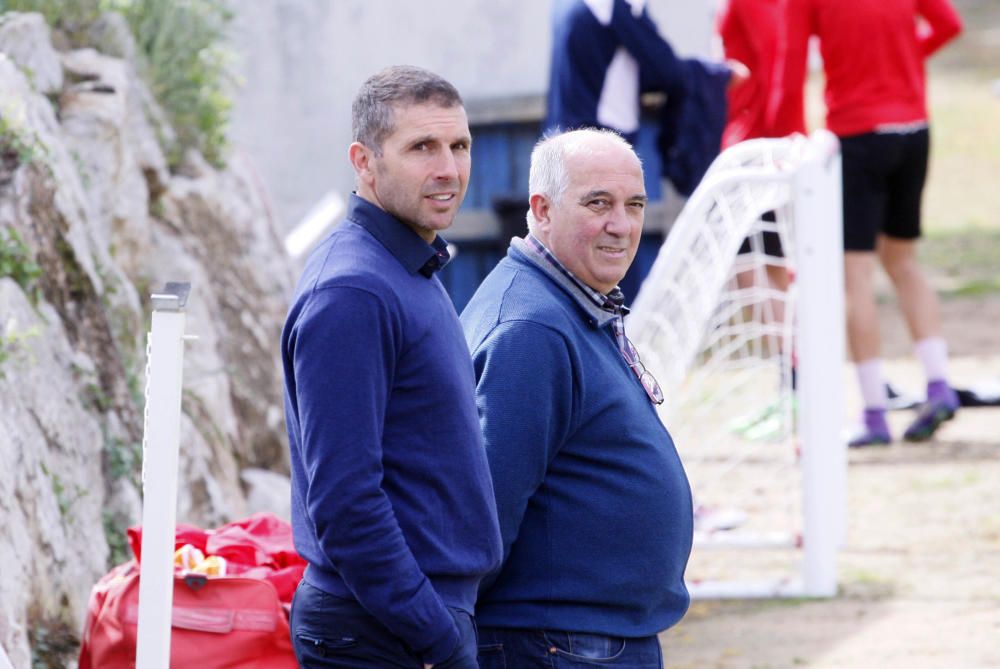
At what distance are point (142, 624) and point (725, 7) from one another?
5898 millimetres

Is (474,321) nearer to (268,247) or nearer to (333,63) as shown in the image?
(268,247)

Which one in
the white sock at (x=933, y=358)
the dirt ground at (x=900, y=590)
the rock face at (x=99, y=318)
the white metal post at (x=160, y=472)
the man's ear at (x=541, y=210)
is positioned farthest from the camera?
the white sock at (x=933, y=358)

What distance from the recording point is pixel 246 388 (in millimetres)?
6387

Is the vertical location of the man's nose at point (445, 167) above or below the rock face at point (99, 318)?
above

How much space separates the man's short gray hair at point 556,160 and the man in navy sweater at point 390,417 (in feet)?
1.24

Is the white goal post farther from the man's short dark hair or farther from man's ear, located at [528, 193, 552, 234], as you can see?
the man's short dark hair

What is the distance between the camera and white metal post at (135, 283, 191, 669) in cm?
239

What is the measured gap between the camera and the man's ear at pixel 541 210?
3037 millimetres

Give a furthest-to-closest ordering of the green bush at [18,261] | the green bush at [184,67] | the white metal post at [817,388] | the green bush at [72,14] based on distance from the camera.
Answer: the green bush at [184,67], the green bush at [72,14], the white metal post at [817,388], the green bush at [18,261]

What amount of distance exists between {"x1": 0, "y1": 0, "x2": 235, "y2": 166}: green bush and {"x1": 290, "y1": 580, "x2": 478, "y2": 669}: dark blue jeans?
14.7 ft

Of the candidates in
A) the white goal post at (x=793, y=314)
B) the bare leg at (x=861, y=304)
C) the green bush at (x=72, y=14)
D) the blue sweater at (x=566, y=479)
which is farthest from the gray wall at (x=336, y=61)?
the blue sweater at (x=566, y=479)

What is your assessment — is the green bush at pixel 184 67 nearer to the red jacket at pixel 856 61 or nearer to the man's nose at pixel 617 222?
the red jacket at pixel 856 61

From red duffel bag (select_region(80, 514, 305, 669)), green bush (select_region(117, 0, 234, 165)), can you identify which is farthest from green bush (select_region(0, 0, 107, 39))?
red duffel bag (select_region(80, 514, 305, 669))

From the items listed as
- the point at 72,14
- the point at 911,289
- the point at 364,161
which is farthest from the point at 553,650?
the point at 911,289
